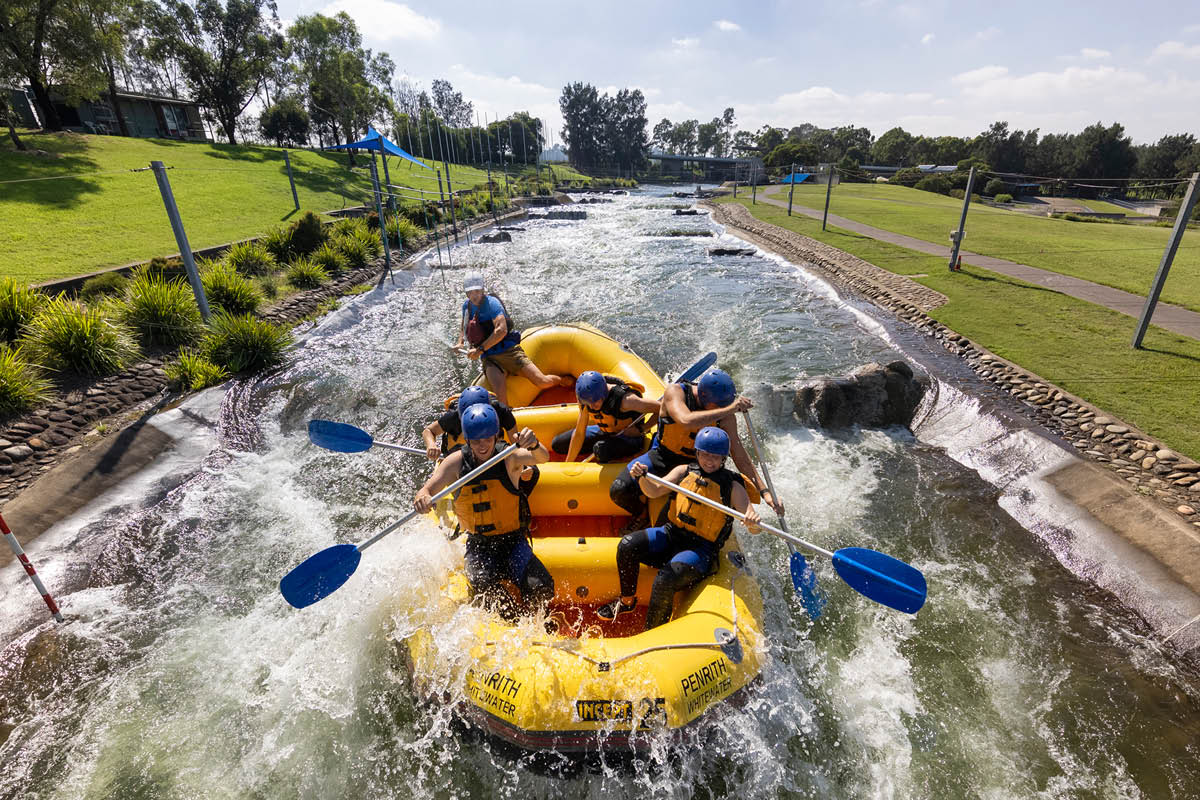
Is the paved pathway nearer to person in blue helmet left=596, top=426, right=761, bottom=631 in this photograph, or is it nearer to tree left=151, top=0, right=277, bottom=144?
person in blue helmet left=596, top=426, right=761, bottom=631

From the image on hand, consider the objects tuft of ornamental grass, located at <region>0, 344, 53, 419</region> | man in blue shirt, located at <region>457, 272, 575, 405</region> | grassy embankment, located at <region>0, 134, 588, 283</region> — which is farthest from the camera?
grassy embankment, located at <region>0, 134, 588, 283</region>

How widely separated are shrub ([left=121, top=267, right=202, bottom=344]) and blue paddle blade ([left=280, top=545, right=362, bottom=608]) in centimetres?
644

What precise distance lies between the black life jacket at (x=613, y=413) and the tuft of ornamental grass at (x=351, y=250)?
11.7 m

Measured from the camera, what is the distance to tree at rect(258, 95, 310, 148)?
136 ft

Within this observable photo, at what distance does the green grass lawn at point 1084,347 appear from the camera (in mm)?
6043

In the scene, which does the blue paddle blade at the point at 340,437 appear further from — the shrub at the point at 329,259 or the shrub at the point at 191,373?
the shrub at the point at 329,259

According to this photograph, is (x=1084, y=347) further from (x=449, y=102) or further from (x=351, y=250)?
(x=449, y=102)

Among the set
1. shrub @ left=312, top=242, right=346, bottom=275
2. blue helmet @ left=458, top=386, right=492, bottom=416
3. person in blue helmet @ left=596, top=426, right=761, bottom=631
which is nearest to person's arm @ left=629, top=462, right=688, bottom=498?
person in blue helmet @ left=596, top=426, right=761, bottom=631

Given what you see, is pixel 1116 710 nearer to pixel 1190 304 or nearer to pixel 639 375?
pixel 639 375

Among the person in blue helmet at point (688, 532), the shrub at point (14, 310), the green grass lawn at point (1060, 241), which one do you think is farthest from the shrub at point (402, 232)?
the green grass lawn at point (1060, 241)

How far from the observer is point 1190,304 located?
9.36 meters

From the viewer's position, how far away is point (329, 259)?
12938 millimetres

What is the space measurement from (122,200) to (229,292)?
7.81m

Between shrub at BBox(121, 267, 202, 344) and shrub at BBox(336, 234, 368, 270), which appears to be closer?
shrub at BBox(121, 267, 202, 344)
